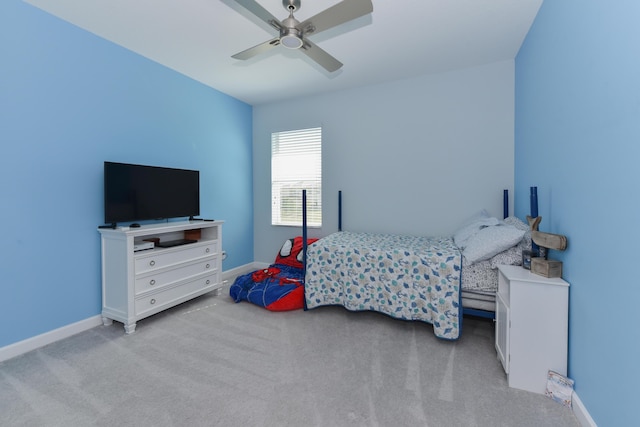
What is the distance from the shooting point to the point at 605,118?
1.20 m

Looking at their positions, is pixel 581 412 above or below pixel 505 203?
below

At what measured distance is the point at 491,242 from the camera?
206 centimetres

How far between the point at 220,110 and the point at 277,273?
94.9 inches

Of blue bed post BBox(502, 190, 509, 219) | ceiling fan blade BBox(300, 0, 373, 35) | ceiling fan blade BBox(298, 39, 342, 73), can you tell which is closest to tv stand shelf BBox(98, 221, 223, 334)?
ceiling fan blade BBox(298, 39, 342, 73)

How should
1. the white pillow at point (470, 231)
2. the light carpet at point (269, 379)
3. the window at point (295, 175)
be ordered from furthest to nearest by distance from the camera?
the window at point (295, 175)
the white pillow at point (470, 231)
the light carpet at point (269, 379)

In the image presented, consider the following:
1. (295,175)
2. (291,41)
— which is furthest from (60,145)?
(295,175)

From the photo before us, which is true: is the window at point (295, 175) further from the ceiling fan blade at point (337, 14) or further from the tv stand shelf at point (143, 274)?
the ceiling fan blade at point (337, 14)

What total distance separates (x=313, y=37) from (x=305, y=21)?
81 cm

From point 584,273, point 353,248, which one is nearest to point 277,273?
point 353,248

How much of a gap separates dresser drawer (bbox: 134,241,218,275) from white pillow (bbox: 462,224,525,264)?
8.70 ft

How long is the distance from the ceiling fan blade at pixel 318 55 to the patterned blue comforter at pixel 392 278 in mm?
1653

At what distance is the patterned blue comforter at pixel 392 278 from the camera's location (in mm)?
2150

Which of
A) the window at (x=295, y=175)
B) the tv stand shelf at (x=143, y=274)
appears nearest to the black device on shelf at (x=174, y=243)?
the tv stand shelf at (x=143, y=274)

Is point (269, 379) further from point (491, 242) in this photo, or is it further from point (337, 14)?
point (337, 14)
